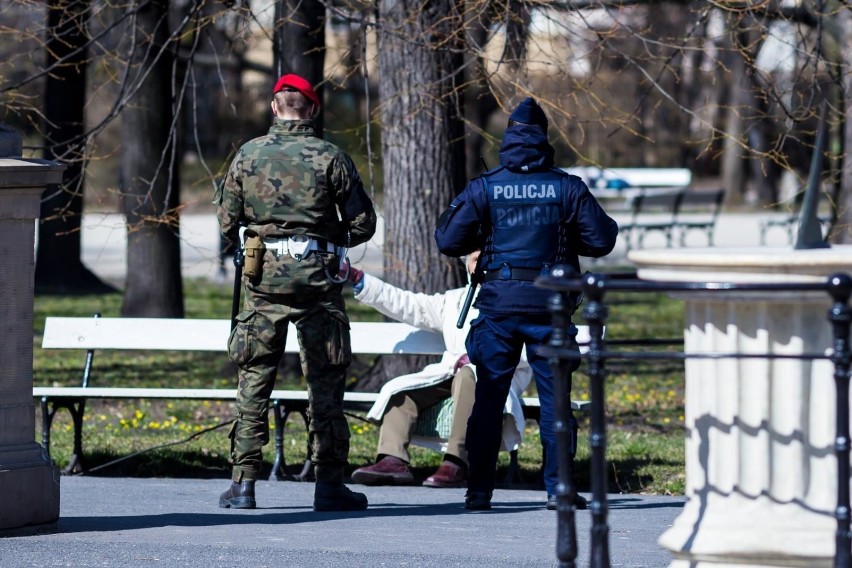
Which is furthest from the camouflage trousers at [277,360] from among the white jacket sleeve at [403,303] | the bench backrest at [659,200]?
the bench backrest at [659,200]

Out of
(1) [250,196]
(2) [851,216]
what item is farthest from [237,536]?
(2) [851,216]

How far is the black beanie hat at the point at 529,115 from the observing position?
6410mm

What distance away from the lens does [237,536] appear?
569 centimetres

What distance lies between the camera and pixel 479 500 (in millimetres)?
6551

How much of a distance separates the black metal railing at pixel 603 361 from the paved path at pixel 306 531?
1264 mm

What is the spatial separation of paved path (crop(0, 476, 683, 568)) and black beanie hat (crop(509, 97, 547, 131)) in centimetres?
183

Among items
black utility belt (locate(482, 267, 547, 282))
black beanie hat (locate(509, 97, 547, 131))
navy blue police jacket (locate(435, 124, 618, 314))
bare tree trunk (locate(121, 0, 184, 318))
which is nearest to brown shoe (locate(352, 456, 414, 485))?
navy blue police jacket (locate(435, 124, 618, 314))

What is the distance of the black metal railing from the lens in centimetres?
348

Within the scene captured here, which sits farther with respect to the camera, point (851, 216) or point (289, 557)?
point (851, 216)

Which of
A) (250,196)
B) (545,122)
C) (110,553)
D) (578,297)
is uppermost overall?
(545,122)

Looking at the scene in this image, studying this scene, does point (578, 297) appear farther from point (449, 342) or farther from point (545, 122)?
point (449, 342)

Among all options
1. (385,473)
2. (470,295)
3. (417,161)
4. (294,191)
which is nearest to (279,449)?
(385,473)

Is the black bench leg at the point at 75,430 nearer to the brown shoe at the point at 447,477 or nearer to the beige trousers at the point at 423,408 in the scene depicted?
the beige trousers at the point at 423,408

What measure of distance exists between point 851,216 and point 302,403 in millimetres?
6007
